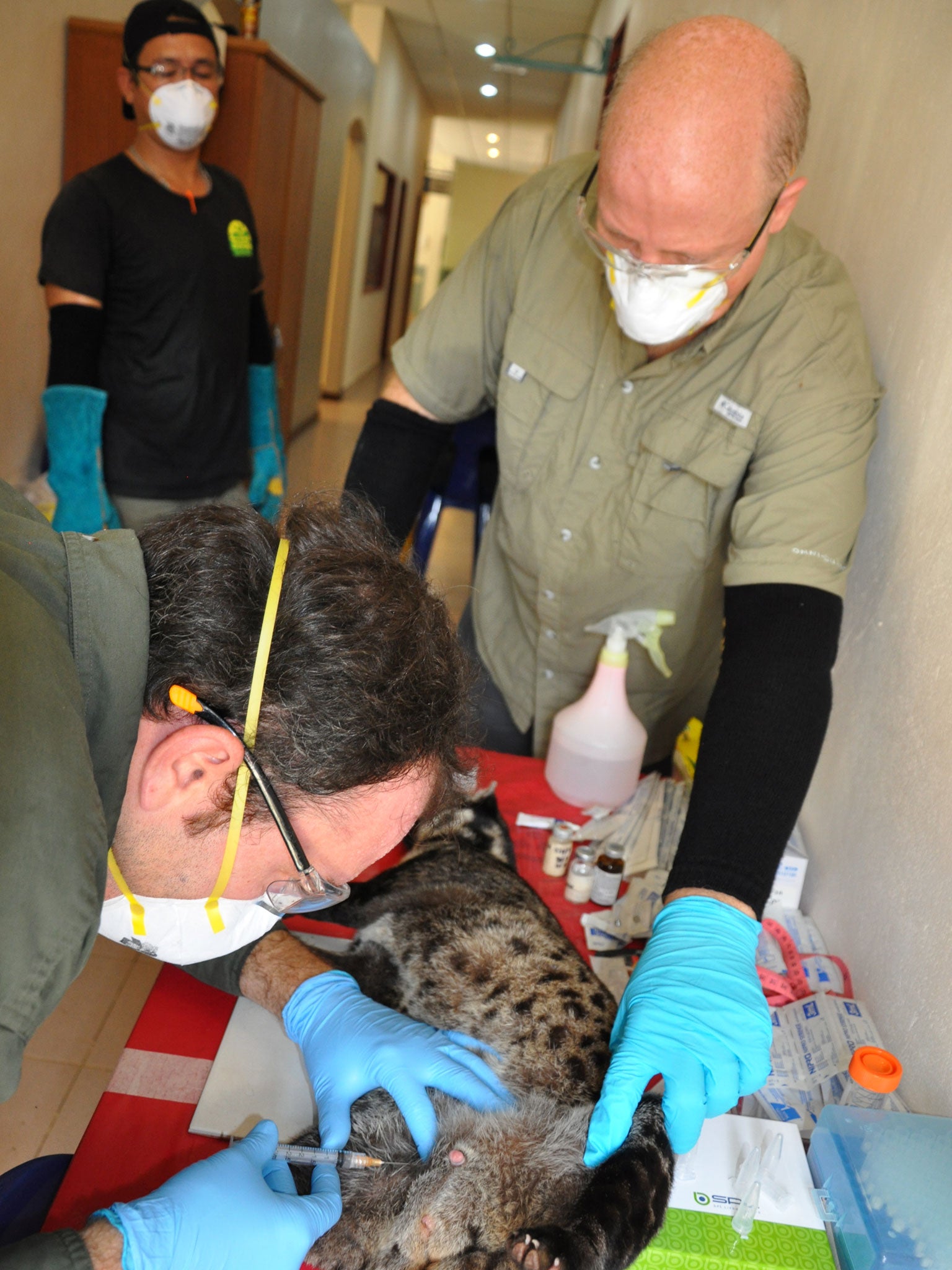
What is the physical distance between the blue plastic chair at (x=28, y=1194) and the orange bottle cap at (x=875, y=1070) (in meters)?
0.89

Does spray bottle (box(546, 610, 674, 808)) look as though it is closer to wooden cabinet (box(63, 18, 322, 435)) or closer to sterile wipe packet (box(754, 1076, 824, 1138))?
sterile wipe packet (box(754, 1076, 824, 1138))

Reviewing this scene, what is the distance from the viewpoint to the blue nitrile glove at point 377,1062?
111 centimetres

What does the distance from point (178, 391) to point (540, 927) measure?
203cm

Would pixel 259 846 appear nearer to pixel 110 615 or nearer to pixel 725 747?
pixel 110 615

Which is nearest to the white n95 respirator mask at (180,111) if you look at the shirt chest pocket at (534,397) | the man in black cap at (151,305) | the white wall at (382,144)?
the man in black cap at (151,305)

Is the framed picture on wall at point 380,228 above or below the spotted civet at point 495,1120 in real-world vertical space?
above

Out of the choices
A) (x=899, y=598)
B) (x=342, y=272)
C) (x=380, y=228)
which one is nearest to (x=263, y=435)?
(x=899, y=598)

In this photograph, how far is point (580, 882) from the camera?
61.4 inches

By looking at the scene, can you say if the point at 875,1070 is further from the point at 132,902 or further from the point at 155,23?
the point at 155,23

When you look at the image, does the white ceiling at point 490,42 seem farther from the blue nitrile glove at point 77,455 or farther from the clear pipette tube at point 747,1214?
the clear pipette tube at point 747,1214

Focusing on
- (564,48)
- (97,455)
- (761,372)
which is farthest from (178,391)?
(564,48)

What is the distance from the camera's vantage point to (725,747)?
1.36m

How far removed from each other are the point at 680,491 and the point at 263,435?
1.90 meters

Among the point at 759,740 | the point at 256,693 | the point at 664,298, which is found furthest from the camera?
the point at 664,298
